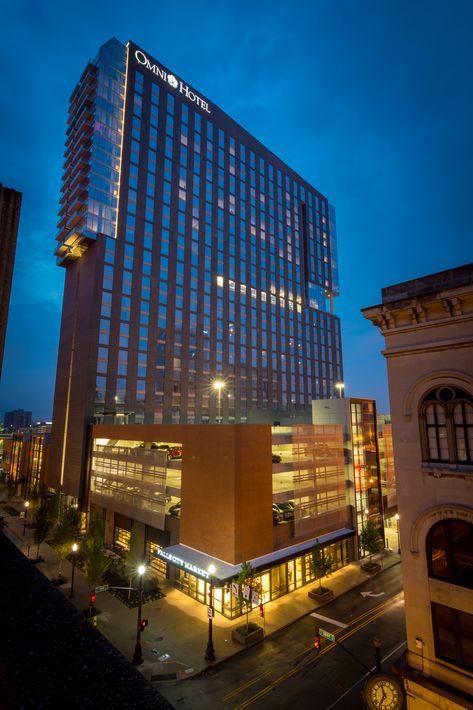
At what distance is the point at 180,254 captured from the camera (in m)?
71.9

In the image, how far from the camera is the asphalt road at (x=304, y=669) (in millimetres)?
19109

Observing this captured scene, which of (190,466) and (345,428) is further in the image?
(345,428)

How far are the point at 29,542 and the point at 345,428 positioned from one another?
41.1 meters

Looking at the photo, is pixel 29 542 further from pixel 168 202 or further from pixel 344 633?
pixel 168 202

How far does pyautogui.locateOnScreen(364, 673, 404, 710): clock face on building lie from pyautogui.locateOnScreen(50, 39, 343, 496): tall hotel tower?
46469 millimetres

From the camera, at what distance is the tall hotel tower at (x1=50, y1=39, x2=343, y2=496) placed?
195 feet

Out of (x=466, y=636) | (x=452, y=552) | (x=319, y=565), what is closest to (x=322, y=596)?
(x=319, y=565)

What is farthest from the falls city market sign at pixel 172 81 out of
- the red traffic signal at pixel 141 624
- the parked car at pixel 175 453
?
the red traffic signal at pixel 141 624

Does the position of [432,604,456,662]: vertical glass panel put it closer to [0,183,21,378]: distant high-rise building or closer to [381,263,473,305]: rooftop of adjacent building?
[381,263,473,305]: rooftop of adjacent building

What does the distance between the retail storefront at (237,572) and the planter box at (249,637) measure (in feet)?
5.97

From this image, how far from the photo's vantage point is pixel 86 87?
6412 cm

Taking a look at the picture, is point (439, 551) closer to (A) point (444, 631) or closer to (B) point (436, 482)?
(B) point (436, 482)

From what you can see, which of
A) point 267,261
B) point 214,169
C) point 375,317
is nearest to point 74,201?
point 214,169

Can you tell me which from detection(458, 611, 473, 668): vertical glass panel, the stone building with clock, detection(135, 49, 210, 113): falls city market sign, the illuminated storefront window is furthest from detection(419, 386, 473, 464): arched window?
detection(135, 49, 210, 113): falls city market sign
